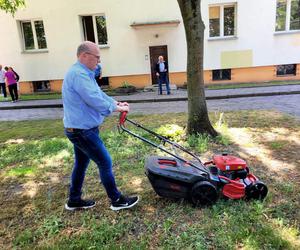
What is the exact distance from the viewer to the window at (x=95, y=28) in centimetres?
1649

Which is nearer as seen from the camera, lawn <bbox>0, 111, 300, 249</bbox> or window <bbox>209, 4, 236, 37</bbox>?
lawn <bbox>0, 111, 300, 249</bbox>

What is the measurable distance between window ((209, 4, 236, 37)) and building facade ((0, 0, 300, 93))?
0.05 m

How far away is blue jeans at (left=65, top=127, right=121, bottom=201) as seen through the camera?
3226mm

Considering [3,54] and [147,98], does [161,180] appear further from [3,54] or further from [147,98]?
[3,54]

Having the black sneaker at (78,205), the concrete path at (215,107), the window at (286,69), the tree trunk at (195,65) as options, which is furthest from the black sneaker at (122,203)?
the window at (286,69)

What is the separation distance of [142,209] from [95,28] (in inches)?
575

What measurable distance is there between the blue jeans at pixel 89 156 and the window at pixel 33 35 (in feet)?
49.8

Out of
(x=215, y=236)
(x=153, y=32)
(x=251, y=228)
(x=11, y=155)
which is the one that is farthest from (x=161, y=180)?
(x=153, y=32)

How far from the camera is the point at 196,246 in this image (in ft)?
9.55

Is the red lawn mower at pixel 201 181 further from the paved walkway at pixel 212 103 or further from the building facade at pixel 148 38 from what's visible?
the building facade at pixel 148 38

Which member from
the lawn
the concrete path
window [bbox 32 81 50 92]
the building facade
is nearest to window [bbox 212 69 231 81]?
the building facade

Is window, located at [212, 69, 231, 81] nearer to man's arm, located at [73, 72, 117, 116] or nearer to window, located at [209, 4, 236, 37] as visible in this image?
window, located at [209, 4, 236, 37]

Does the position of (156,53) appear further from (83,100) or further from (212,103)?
(83,100)

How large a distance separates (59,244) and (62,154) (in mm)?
2988
